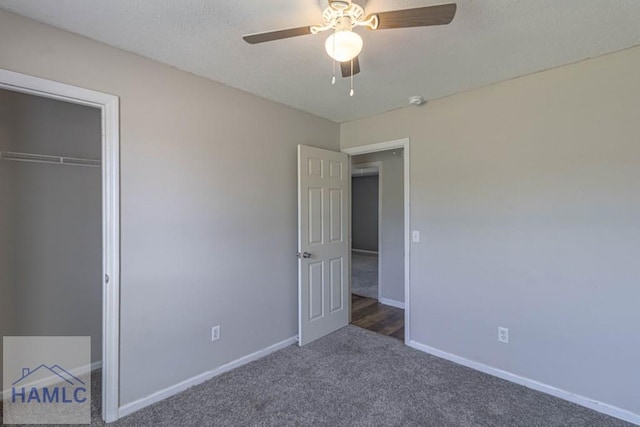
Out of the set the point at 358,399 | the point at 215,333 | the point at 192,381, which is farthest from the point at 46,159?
the point at 358,399

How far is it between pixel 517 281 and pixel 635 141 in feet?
3.96

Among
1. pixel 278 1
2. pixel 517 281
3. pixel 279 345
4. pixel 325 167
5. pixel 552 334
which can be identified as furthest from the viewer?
pixel 325 167

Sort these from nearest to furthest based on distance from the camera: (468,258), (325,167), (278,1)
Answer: (278,1) < (468,258) < (325,167)

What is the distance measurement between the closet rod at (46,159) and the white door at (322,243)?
5.96 feet

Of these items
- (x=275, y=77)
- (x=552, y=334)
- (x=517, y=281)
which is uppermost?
(x=275, y=77)

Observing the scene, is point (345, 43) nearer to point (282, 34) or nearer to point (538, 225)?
point (282, 34)

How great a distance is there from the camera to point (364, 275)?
626 cm

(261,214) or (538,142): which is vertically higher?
(538,142)

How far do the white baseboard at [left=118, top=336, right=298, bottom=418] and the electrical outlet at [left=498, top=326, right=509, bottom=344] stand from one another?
1.90 meters

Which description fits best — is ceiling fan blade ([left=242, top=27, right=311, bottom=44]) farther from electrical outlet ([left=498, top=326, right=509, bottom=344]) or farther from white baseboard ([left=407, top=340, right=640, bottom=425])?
white baseboard ([left=407, top=340, right=640, bottom=425])

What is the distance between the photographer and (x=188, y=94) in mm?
2340

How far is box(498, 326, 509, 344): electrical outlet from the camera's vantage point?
8.13ft

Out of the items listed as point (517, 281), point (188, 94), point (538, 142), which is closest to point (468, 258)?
point (517, 281)

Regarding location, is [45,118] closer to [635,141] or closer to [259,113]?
[259,113]
